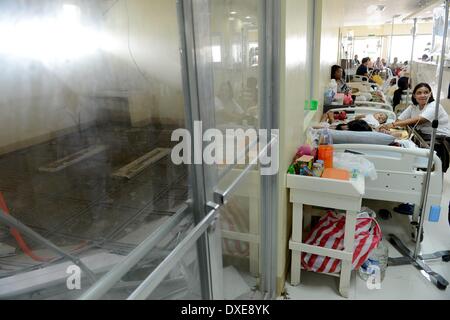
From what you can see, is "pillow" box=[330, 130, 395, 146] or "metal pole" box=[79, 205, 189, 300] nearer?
"metal pole" box=[79, 205, 189, 300]

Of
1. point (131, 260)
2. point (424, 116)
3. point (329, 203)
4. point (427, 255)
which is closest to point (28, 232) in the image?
point (131, 260)

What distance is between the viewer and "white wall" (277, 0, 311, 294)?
152 centimetres

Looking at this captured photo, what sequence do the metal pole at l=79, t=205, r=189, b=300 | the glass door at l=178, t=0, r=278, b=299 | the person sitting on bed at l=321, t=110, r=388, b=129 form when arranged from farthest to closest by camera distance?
the person sitting on bed at l=321, t=110, r=388, b=129 → the glass door at l=178, t=0, r=278, b=299 → the metal pole at l=79, t=205, r=189, b=300

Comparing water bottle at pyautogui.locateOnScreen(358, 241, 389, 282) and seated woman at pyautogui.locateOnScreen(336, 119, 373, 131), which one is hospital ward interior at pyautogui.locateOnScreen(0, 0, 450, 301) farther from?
seated woman at pyautogui.locateOnScreen(336, 119, 373, 131)

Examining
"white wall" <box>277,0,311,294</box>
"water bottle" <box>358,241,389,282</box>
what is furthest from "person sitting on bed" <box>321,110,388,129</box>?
"water bottle" <box>358,241,389,282</box>

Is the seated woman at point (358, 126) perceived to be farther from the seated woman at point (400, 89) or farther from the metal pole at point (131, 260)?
the seated woman at point (400, 89)

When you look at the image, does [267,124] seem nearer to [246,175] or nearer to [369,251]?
[246,175]

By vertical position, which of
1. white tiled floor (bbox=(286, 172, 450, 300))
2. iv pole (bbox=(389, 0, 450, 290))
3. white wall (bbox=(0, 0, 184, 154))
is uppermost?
white wall (bbox=(0, 0, 184, 154))

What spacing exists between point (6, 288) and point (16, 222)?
209 millimetres

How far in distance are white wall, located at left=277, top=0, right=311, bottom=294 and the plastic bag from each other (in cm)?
29

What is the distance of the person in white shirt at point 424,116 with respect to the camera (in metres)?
2.68

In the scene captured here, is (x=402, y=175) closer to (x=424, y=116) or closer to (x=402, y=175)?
(x=402, y=175)

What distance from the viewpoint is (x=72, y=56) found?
808mm
